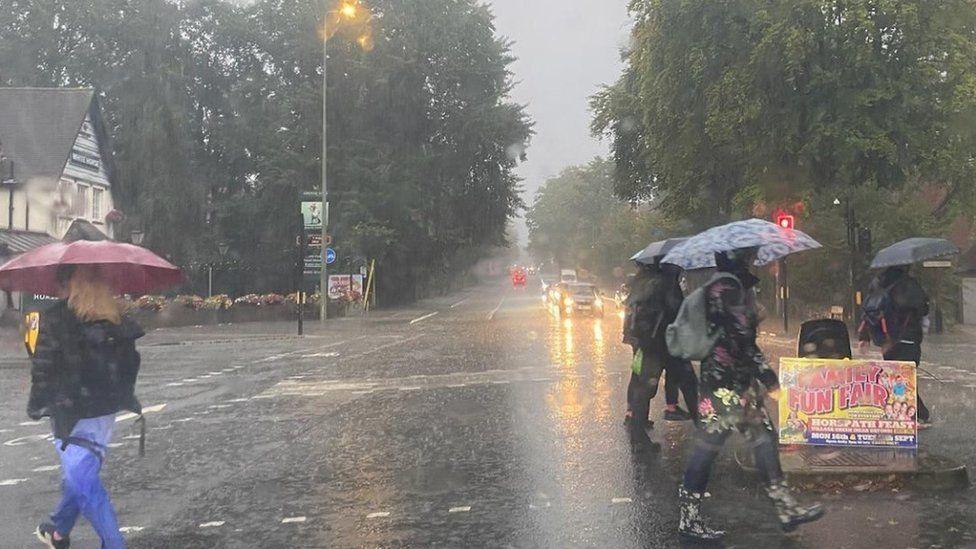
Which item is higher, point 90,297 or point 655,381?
point 90,297

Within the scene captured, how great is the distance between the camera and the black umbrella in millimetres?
8297

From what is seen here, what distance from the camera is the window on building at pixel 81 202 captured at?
33.9 m

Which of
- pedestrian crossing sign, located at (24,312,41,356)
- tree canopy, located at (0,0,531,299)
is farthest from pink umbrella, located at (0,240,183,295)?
tree canopy, located at (0,0,531,299)

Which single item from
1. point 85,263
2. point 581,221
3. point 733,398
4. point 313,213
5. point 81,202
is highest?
point 581,221

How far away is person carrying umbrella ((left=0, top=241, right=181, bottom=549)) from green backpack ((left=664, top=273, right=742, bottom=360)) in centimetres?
311

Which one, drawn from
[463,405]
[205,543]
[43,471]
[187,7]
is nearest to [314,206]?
[187,7]

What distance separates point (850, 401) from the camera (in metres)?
7.04

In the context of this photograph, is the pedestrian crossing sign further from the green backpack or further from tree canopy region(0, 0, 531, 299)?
tree canopy region(0, 0, 531, 299)

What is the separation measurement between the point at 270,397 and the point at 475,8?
136 ft

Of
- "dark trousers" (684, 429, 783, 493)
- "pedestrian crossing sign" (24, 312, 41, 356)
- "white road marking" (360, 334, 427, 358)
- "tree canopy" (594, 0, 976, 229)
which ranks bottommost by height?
"white road marking" (360, 334, 427, 358)

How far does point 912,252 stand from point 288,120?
4217 centimetres

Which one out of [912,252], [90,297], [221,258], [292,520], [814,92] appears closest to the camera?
[90,297]

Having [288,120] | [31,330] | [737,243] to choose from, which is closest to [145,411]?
[31,330]

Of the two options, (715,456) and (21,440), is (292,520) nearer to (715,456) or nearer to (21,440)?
(715,456)
